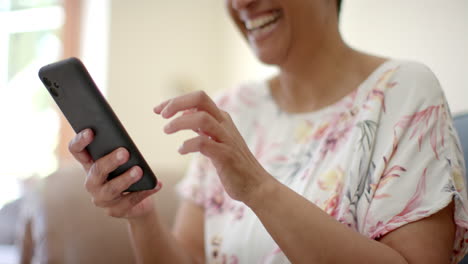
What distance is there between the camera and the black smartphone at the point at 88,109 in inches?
22.3

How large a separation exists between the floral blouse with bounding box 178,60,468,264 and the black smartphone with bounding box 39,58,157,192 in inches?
10.7

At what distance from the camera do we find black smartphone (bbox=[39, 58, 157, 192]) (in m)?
0.57

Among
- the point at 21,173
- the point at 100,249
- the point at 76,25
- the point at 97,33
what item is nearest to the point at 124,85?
the point at 97,33

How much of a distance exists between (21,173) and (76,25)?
3.37ft

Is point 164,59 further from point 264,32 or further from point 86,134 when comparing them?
point 86,134

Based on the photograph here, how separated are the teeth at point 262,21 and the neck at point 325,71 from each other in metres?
0.08

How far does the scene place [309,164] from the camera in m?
0.76

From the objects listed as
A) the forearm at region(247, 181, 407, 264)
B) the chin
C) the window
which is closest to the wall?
the chin

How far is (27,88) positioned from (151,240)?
2.32m

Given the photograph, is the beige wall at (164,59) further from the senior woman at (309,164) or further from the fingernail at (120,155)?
the fingernail at (120,155)

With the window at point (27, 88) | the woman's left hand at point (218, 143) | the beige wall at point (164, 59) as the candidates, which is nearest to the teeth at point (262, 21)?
the woman's left hand at point (218, 143)

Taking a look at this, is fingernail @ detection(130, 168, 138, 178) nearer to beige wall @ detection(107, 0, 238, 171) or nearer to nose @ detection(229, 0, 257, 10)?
nose @ detection(229, 0, 257, 10)

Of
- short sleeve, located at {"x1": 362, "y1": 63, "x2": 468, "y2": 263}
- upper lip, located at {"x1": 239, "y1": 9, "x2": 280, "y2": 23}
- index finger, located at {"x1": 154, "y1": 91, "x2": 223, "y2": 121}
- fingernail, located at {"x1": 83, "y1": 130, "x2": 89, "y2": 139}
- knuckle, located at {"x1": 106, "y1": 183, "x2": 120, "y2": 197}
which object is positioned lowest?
short sleeve, located at {"x1": 362, "y1": 63, "x2": 468, "y2": 263}

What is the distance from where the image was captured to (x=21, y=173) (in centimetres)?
260
